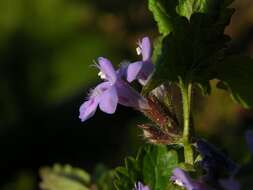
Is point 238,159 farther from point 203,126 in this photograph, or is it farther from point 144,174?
point 203,126

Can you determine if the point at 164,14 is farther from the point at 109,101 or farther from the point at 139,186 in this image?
the point at 139,186

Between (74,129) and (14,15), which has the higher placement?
(14,15)

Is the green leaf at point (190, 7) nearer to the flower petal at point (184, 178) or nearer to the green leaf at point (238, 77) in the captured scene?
the green leaf at point (238, 77)

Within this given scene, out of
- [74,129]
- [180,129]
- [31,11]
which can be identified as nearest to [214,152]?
[180,129]

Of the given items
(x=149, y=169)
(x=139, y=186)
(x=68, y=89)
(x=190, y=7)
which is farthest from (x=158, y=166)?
(x=68, y=89)

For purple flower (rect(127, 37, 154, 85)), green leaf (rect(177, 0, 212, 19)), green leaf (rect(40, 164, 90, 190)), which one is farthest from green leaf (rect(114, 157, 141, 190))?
green leaf (rect(40, 164, 90, 190))

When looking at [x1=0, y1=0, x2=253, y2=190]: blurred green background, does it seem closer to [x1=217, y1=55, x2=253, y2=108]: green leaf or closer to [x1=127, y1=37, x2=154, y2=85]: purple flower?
[x1=217, y1=55, x2=253, y2=108]: green leaf

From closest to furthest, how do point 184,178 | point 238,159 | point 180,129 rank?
point 184,178 → point 180,129 → point 238,159

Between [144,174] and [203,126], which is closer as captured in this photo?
[144,174]
